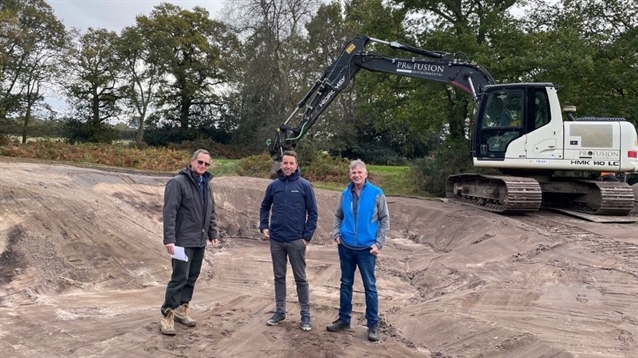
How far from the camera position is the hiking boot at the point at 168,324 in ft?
16.2

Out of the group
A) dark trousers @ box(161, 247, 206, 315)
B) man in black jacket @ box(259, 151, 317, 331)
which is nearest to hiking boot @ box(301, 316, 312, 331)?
man in black jacket @ box(259, 151, 317, 331)

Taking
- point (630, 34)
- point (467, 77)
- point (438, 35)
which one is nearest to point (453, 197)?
point (467, 77)

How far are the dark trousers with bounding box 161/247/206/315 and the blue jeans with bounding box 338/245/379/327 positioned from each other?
153cm

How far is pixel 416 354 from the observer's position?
472 cm

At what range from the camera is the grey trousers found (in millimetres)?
5250

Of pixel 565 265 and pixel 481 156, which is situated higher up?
pixel 481 156

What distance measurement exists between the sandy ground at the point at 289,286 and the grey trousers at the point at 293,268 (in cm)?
27

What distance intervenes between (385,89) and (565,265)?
11.4 m

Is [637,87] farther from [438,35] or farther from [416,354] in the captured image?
[416,354]

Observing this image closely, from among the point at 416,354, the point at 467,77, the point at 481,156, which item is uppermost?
the point at 467,77

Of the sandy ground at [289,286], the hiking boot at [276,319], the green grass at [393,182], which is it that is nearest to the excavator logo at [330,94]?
the sandy ground at [289,286]

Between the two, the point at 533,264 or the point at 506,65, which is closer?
the point at 533,264

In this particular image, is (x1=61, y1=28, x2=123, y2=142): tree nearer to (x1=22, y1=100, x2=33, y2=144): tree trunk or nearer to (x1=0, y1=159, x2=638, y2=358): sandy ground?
(x1=22, y1=100, x2=33, y2=144): tree trunk

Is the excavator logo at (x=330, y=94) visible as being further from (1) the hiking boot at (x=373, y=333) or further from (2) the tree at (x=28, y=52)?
(2) the tree at (x=28, y=52)
